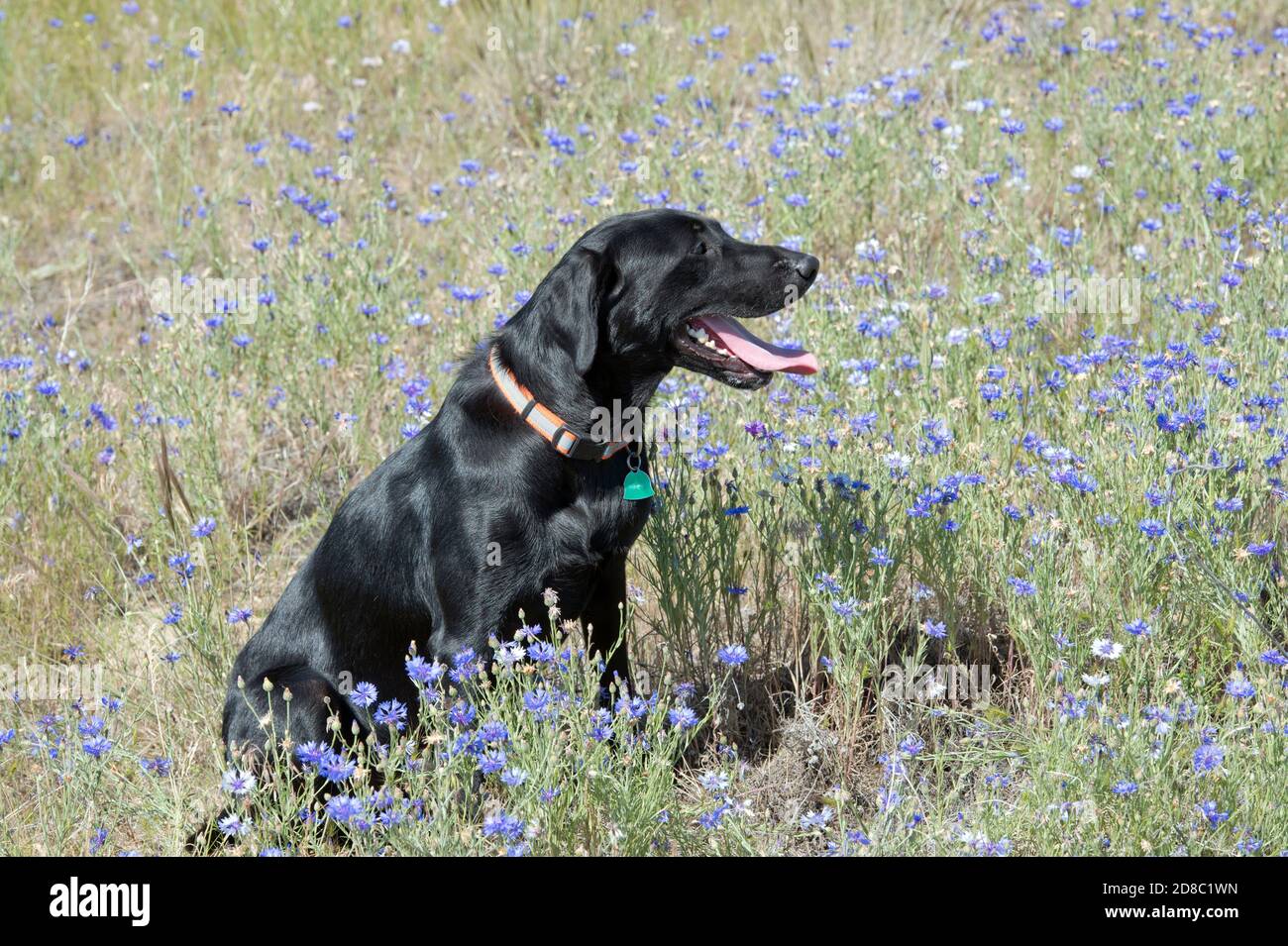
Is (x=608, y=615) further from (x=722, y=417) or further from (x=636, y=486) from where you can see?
(x=722, y=417)

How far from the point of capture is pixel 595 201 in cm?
533

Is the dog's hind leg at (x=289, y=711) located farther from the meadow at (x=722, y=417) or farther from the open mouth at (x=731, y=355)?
the open mouth at (x=731, y=355)

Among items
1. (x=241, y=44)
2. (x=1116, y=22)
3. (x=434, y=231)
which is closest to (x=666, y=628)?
(x=434, y=231)

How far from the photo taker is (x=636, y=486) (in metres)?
3.18

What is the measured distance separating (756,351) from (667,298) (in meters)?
0.26

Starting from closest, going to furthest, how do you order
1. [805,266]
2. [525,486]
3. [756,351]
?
1. [525,486]
2. [756,351]
3. [805,266]

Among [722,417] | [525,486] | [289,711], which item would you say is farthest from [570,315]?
[722,417]

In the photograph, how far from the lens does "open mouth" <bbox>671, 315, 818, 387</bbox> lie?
3.25 m

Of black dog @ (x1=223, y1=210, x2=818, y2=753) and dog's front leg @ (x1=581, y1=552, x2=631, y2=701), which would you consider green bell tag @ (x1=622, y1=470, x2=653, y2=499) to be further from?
dog's front leg @ (x1=581, y1=552, x2=631, y2=701)

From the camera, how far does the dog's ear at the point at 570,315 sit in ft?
10.4

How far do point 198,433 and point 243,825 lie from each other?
7.23ft

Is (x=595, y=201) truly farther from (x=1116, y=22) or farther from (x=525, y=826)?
(x=525, y=826)

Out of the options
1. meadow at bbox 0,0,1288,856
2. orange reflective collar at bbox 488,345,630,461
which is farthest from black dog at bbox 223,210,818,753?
meadow at bbox 0,0,1288,856

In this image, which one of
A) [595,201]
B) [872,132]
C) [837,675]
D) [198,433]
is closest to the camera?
[837,675]
